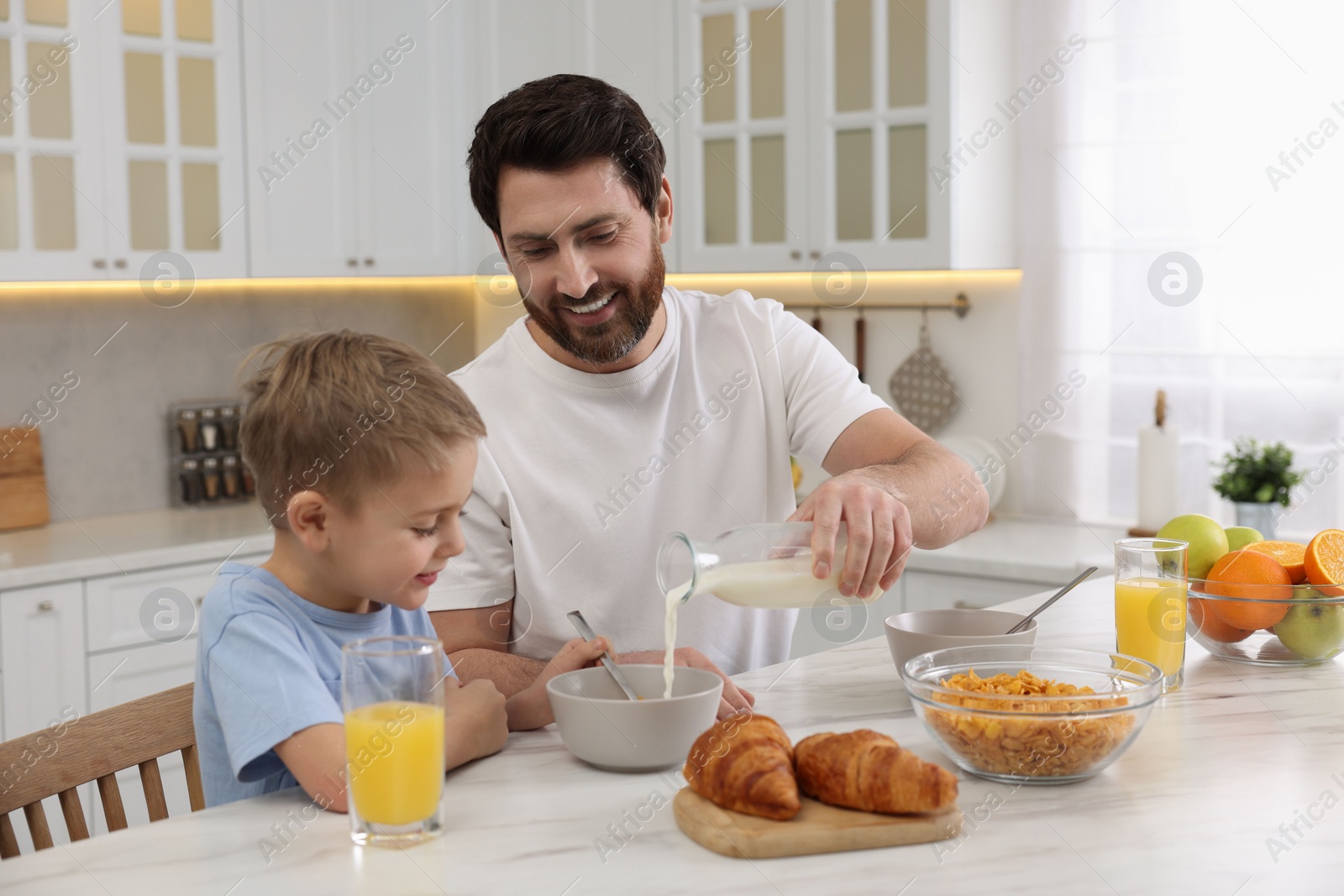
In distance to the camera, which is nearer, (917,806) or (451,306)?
(917,806)

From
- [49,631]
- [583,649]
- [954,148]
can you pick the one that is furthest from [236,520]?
[583,649]

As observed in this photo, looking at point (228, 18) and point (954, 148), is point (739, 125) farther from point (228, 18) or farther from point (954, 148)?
point (228, 18)

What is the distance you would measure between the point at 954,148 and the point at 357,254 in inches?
63.8

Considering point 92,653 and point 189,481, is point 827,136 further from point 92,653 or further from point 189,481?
point 92,653

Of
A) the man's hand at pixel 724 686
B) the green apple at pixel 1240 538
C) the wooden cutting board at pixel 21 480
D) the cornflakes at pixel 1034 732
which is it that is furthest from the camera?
the wooden cutting board at pixel 21 480

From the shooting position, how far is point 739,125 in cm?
326

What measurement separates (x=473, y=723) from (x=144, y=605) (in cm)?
201

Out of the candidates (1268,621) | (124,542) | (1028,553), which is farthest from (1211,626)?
(124,542)

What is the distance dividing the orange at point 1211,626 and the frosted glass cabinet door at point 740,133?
1.90 metres

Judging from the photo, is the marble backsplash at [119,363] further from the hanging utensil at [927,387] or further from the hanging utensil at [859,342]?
the hanging utensil at [927,387]

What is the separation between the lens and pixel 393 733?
2.99ft

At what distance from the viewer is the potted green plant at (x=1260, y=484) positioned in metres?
2.70

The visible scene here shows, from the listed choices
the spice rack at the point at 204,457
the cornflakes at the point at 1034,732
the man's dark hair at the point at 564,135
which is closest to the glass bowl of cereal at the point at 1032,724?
the cornflakes at the point at 1034,732

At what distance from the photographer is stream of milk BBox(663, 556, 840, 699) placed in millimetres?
1128
